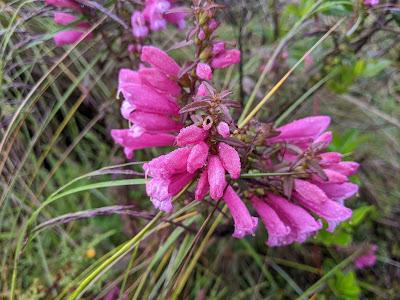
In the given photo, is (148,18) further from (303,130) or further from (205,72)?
(303,130)

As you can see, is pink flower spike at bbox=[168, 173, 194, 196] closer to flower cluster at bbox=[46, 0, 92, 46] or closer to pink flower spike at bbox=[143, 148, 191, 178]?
pink flower spike at bbox=[143, 148, 191, 178]

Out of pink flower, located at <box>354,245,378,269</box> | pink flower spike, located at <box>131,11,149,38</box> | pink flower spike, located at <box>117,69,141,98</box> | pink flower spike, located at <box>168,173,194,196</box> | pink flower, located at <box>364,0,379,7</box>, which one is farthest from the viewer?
pink flower, located at <box>354,245,378,269</box>

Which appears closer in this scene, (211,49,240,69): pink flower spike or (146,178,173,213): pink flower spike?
(146,178,173,213): pink flower spike

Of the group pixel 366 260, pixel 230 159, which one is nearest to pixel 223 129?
pixel 230 159

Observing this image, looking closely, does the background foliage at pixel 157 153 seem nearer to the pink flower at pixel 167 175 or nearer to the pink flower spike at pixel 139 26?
the pink flower spike at pixel 139 26

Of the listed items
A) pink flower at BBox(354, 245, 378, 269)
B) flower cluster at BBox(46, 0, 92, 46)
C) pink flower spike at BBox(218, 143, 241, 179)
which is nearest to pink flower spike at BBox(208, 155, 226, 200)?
pink flower spike at BBox(218, 143, 241, 179)

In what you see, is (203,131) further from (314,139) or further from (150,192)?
(314,139)
